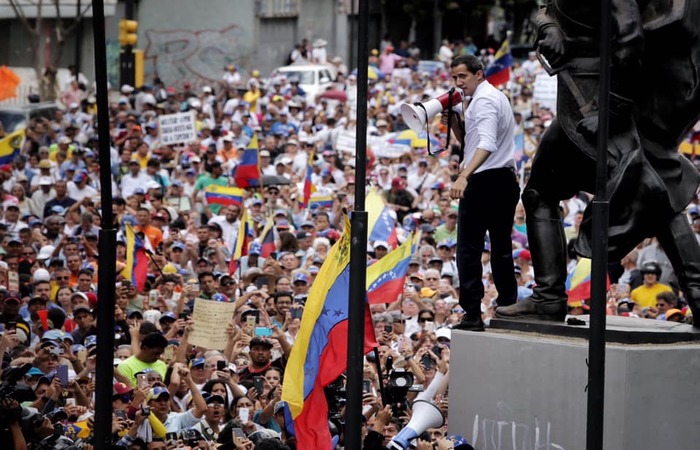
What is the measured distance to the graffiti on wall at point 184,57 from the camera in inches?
1777

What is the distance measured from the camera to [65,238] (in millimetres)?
19234

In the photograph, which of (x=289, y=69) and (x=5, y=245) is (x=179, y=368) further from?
(x=289, y=69)

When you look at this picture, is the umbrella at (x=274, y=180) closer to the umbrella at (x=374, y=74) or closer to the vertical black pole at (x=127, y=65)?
the umbrella at (x=374, y=74)

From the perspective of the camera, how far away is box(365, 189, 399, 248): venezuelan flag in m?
19.4

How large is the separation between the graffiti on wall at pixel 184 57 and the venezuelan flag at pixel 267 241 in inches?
995

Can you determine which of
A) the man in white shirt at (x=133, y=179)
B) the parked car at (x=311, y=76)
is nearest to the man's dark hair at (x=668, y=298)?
the man in white shirt at (x=133, y=179)

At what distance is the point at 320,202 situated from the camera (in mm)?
22344

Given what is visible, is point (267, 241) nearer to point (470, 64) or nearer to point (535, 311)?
point (470, 64)

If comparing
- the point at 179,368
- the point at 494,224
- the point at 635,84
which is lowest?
the point at 179,368

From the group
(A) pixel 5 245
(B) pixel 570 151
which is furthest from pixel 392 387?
(A) pixel 5 245

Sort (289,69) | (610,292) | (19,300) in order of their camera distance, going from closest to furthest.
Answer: (19,300) < (610,292) < (289,69)

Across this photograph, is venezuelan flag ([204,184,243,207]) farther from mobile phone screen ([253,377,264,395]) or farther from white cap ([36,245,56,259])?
mobile phone screen ([253,377,264,395])

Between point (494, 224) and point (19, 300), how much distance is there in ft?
21.9

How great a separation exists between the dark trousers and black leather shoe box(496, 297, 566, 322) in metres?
0.20
